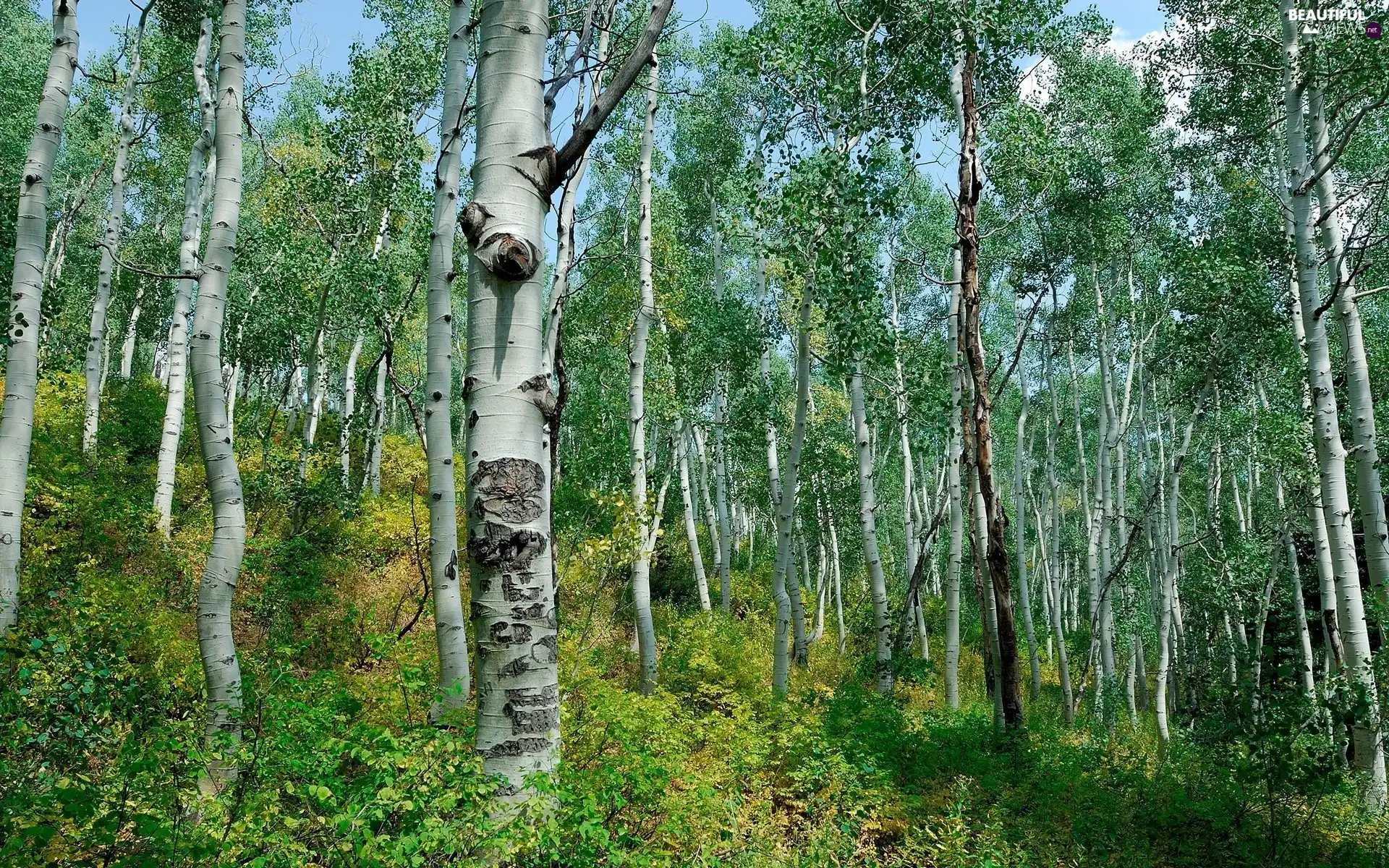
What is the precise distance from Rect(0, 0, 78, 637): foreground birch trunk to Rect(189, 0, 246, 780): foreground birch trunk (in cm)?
137

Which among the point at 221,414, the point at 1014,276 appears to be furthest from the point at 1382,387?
the point at 221,414

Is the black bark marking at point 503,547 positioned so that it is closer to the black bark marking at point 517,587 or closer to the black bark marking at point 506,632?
the black bark marking at point 517,587

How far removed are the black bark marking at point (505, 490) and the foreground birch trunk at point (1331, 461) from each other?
288 inches

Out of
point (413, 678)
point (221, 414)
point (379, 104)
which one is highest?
point (379, 104)

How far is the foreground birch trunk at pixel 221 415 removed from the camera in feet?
15.1

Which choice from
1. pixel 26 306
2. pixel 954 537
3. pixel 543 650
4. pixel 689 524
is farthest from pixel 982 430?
pixel 689 524

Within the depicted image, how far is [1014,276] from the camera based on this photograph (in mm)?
17031

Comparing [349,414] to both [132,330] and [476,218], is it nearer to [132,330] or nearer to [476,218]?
[132,330]

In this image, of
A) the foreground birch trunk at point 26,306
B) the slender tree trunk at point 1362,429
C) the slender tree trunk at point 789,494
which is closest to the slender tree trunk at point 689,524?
the slender tree trunk at point 789,494

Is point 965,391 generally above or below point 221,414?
above

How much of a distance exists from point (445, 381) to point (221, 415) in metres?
1.57

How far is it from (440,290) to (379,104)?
381 inches

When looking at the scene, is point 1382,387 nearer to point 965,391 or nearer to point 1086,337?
point 1086,337

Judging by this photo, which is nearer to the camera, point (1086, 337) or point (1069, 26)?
point (1069, 26)
